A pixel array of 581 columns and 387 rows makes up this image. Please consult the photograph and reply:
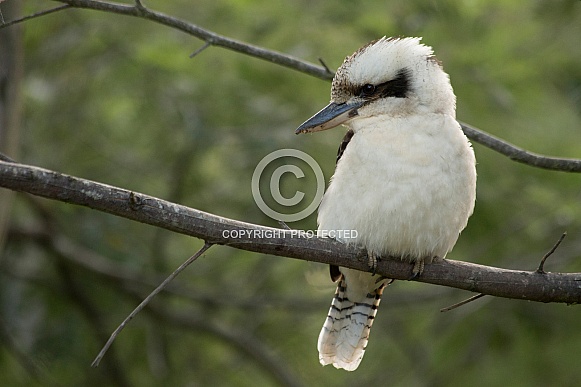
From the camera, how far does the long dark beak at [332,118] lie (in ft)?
10.7

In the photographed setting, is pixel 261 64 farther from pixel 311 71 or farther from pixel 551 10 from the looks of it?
pixel 551 10

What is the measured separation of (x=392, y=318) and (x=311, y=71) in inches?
118

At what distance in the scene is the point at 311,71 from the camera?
339 cm

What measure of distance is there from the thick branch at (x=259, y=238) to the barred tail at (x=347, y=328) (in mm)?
678

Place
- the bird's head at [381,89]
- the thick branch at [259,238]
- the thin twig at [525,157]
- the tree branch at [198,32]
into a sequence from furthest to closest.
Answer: the bird's head at [381,89]
the thin twig at [525,157]
the tree branch at [198,32]
the thick branch at [259,238]

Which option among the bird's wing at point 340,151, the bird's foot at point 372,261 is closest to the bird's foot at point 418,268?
the bird's foot at point 372,261

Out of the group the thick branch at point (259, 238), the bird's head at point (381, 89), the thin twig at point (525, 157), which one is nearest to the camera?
the thick branch at point (259, 238)

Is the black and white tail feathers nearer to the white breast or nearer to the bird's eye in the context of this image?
the white breast

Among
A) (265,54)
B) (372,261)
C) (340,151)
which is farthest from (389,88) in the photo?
(372,261)

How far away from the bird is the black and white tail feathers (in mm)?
488

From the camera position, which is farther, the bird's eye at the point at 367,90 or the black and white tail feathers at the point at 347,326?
the black and white tail feathers at the point at 347,326

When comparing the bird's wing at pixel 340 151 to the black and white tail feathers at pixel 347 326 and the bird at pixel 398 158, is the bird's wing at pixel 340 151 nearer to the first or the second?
the bird at pixel 398 158

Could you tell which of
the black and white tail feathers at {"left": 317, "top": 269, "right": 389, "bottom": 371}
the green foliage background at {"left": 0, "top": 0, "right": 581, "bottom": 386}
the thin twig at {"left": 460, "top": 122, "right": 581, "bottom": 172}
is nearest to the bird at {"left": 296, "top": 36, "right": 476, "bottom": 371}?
the thin twig at {"left": 460, "top": 122, "right": 581, "bottom": 172}

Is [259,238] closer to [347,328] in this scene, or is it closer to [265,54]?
[265,54]
